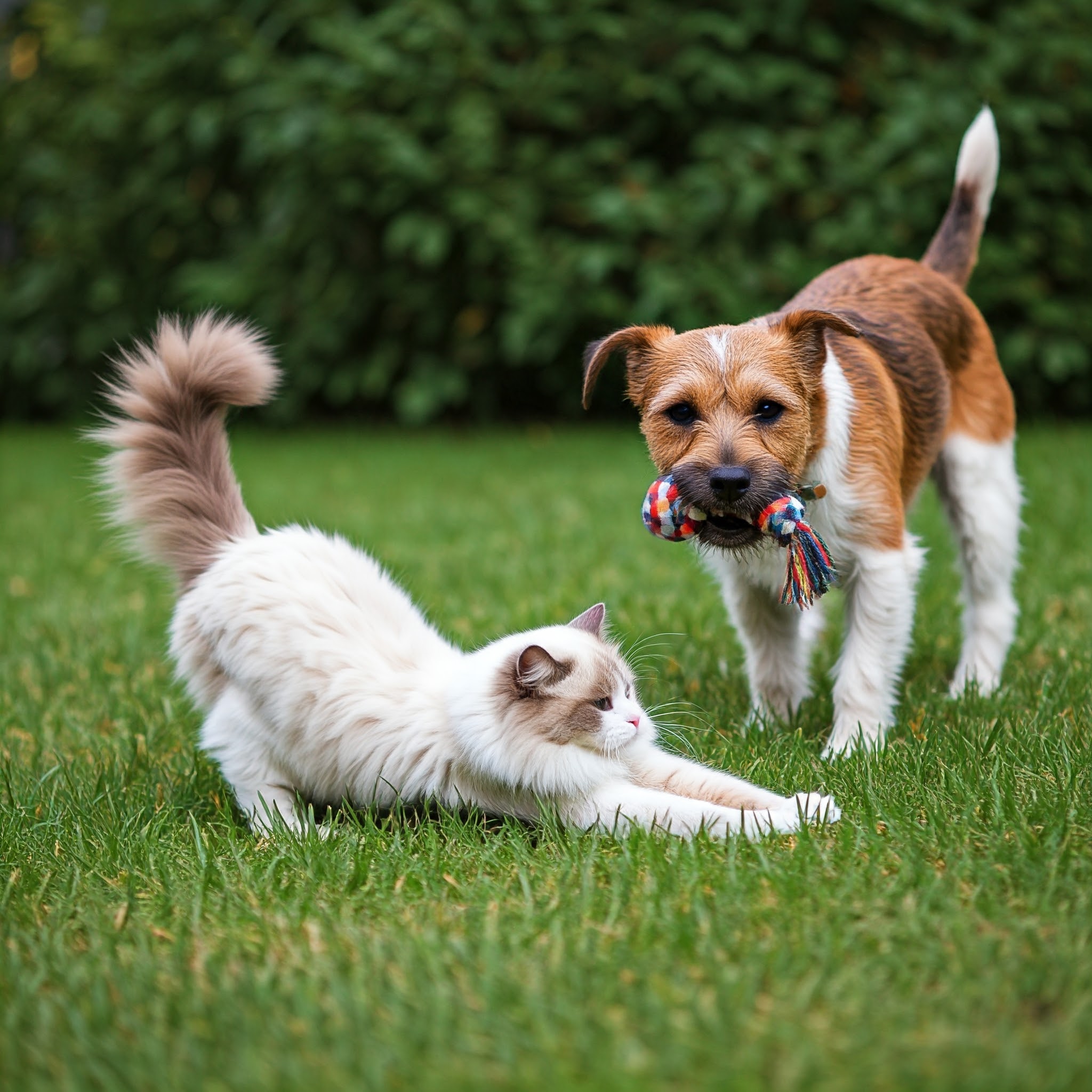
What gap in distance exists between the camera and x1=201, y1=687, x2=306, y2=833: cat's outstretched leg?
339cm

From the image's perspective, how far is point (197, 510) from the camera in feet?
12.4

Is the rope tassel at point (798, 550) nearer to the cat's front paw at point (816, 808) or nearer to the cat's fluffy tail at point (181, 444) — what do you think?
the cat's front paw at point (816, 808)

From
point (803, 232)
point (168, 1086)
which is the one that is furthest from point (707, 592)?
point (803, 232)

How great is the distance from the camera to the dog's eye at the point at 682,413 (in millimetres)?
3559

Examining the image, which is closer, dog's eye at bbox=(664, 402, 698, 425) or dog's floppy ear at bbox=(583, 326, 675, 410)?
dog's eye at bbox=(664, 402, 698, 425)

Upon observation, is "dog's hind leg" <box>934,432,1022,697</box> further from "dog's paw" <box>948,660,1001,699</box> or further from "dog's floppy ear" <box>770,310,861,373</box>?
"dog's floppy ear" <box>770,310,861,373</box>

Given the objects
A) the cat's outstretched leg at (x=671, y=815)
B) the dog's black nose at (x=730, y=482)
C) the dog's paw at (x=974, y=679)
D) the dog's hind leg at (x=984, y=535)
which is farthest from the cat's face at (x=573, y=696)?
the dog's hind leg at (x=984, y=535)

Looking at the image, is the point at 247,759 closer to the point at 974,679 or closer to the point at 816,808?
the point at 816,808

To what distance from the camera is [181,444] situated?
150 inches

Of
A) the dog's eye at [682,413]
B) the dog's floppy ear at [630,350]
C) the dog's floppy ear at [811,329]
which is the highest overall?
the dog's floppy ear at [811,329]

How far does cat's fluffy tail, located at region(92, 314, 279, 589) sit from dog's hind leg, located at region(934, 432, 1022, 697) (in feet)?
8.23

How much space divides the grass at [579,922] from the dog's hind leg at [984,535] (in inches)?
6.7

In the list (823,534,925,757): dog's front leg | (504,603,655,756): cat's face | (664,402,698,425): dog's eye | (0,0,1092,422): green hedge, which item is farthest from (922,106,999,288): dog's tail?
(0,0,1092,422): green hedge

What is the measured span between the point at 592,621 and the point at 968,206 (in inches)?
102
